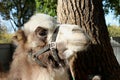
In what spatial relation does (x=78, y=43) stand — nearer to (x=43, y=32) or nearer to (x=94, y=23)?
(x=43, y=32)

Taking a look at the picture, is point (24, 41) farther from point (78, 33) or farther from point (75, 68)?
point (75, 68)

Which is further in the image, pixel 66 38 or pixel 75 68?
pixel 75 68

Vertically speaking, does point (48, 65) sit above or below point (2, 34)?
above

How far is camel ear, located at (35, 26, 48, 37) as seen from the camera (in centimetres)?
325

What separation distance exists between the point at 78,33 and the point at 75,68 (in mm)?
1138

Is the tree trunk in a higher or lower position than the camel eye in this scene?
lower

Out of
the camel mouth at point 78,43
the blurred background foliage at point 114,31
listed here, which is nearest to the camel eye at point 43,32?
the camel mouth at point 78,43

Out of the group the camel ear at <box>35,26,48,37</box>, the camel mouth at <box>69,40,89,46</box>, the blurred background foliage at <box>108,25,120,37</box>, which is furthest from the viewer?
the blurred background foliage at <box>108,25,120,37</box>

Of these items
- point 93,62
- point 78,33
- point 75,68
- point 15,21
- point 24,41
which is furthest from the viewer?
point 15,21

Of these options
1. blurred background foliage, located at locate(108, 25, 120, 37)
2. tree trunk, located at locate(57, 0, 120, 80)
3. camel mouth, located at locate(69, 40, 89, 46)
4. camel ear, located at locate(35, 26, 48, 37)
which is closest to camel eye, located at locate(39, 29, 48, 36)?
camel ear, located at locate(35, 26, 48, 37)

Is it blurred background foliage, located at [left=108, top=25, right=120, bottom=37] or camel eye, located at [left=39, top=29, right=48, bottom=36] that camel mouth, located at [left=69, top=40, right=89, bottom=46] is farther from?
blurred background foliage, located at [left=108, top=25, right=120, bottom=37]

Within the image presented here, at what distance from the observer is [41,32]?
3.27m

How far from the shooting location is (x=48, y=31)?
10.7ft

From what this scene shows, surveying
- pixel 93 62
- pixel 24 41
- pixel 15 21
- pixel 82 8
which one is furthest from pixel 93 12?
pixel 15 21
